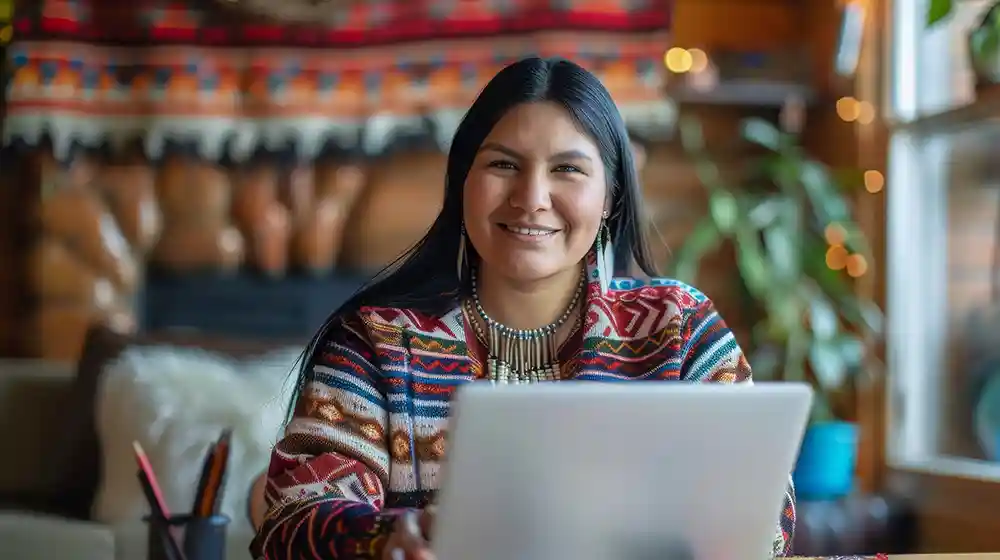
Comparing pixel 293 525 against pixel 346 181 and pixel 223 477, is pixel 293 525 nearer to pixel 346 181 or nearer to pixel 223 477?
pixel 223 477

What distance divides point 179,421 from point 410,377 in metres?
1.02

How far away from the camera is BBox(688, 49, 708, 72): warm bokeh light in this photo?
3.38 m

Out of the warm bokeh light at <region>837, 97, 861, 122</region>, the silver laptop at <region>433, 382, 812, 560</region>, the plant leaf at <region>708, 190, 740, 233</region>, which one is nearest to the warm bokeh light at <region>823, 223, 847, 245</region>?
the plant leaf at <region>708, 190, 740, 233</region>

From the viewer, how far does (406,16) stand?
3.48 m

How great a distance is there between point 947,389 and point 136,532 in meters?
1.95

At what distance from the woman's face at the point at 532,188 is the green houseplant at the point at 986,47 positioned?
1.31m

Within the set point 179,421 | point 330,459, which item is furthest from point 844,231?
point 330,459

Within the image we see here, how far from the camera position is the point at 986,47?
2.52 meters

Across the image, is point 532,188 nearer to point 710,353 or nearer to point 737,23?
point 710,353

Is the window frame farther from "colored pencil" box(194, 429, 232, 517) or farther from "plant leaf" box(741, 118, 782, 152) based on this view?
"colored pencil" box(194, 429, 232, 517)

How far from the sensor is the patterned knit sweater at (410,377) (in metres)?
1.25

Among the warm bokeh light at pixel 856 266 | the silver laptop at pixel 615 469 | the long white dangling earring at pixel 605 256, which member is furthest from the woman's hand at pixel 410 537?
the warm bokeh light at pixel 856 266

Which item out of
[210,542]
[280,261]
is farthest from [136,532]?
[280,261]

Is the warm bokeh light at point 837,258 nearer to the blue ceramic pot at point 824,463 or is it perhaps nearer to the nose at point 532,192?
the blue ceramic pot at point 824,463
